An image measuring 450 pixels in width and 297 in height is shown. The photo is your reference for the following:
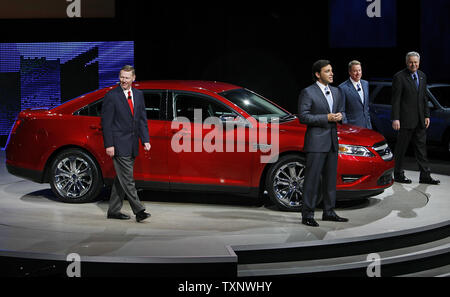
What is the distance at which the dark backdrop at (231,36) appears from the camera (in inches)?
535

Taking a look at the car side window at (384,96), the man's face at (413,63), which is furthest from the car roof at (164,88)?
the car side window at (384,96)

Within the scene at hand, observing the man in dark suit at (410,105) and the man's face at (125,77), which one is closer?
the man's face at (125,77)

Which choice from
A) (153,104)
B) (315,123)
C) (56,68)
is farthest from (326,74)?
(56,68)

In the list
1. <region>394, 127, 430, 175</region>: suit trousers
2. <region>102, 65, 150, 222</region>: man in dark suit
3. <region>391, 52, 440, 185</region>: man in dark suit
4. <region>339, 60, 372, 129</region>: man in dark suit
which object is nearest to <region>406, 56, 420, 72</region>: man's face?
<region>391, 52, 440, 185</region>: man in dark suit

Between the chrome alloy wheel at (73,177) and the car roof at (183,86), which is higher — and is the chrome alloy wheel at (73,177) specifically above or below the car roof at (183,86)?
below

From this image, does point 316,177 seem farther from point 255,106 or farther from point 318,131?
point 255,106

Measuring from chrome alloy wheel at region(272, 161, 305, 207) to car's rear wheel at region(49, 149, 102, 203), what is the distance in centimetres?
211

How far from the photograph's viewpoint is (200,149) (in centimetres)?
791

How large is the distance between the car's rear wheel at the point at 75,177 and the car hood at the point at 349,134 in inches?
89.7

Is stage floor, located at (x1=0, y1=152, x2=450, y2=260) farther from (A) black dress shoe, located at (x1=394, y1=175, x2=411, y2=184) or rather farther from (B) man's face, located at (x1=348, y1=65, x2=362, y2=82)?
(B) man's face, located at (x1=348, y1=65, x2=362, y2=82)

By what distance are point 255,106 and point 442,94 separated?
19.6 feet

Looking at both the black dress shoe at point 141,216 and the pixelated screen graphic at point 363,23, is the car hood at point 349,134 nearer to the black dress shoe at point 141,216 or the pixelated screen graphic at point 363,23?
the black dress shoe at point 141,216

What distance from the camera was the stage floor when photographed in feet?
20.6

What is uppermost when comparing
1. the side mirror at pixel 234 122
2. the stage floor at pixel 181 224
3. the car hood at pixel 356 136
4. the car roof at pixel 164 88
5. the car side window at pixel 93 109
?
the car roof at pixel 164 88
